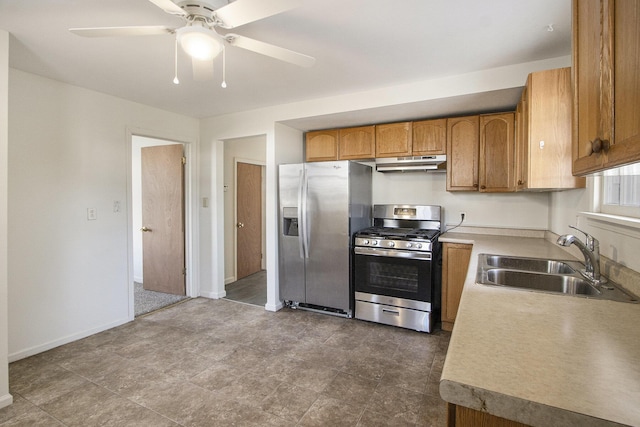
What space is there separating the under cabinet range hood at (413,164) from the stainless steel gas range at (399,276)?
499mm

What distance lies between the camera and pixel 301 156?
414 centimetres

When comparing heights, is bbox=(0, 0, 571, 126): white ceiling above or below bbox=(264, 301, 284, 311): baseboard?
above

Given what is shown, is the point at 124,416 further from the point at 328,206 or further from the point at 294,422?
the point at 328,206

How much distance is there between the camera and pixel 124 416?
74.0 inches

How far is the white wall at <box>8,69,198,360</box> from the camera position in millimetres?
2545

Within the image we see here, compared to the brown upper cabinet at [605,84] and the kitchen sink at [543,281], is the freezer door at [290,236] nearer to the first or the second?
the kitchen sink at [543,281]

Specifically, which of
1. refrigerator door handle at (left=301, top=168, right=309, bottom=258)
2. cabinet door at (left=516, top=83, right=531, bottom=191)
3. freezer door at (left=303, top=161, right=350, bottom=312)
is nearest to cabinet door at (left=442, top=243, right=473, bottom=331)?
cabinet door at (left=516, top=83, right=531, bottom=191)

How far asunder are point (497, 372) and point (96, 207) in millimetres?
3518

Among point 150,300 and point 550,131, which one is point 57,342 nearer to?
point 150,300

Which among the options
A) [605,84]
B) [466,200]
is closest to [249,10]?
[605,84]

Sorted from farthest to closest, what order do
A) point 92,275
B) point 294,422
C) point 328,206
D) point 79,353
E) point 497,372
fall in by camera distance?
point 328,206 < point 92,275 < point 79,353 < point 294,422 < point 497,372

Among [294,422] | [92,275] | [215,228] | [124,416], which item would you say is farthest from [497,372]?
[215,228]

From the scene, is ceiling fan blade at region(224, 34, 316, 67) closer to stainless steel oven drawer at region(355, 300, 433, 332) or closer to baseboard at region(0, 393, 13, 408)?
stainless steel oven drawer at region(355, 300, 433, 332)

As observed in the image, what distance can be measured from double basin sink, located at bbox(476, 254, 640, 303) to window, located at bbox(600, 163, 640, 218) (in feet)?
1.18
